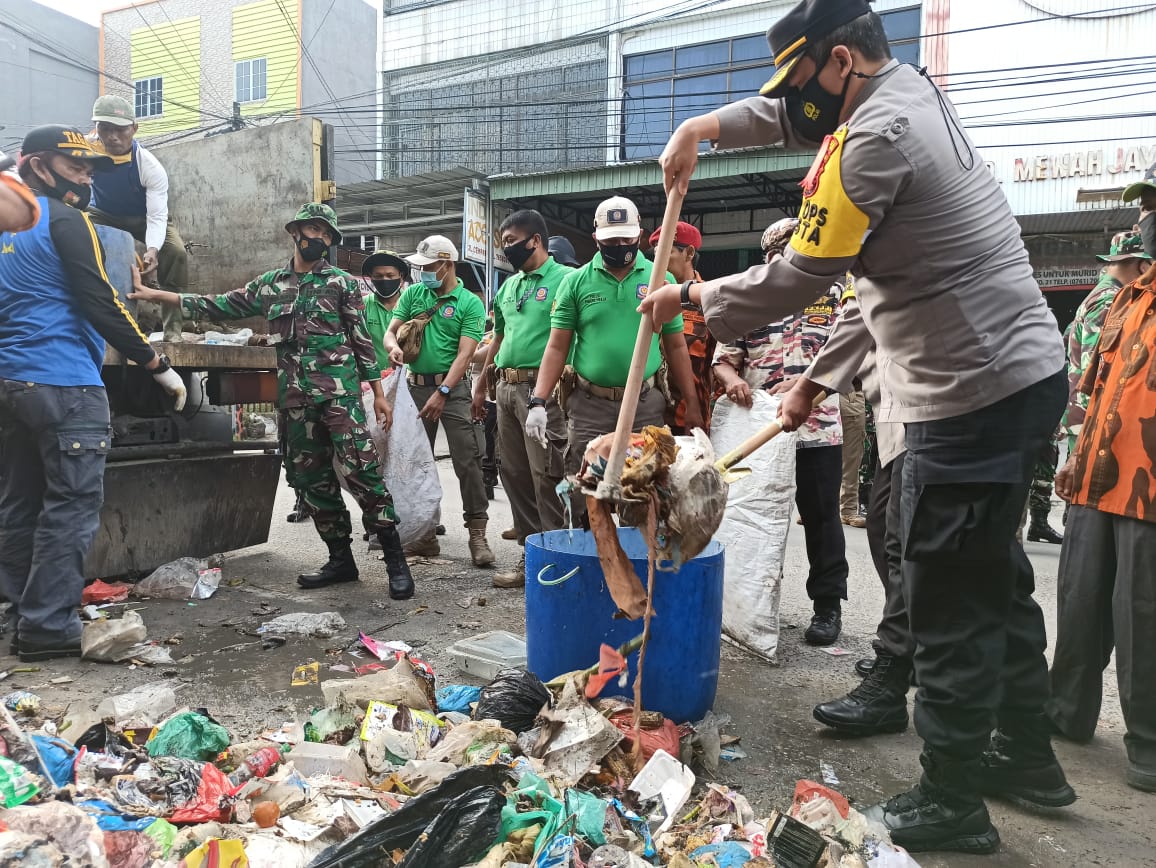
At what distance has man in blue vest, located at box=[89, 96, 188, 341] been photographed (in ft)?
15.6

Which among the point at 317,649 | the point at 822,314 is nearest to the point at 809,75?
the point at 822,314

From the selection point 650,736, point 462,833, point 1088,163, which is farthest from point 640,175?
point 462,833

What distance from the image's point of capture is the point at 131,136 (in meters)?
4.94

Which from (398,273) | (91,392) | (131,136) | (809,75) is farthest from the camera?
(398,273)

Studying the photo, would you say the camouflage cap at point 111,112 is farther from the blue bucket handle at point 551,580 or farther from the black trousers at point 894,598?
the black trousers at point 894,598

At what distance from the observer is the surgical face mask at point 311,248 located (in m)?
4.43

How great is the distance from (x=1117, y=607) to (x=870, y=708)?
2.88 ft

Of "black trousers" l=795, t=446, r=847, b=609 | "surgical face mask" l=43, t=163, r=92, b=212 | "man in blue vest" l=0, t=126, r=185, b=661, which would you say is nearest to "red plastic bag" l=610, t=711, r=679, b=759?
"black trousers" l=795, t=446, r=847, b=609

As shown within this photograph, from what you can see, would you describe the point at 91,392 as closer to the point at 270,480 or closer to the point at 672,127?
the point at 270,480

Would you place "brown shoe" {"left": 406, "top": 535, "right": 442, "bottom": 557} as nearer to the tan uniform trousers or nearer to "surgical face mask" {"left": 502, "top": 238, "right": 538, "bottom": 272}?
the tan uniform trousers

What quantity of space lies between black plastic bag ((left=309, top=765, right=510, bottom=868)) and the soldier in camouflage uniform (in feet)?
8.33

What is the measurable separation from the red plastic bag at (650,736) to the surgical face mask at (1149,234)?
87.5 inches

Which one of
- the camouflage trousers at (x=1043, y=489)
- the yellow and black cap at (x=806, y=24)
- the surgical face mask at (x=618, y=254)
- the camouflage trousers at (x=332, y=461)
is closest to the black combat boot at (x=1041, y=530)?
the camouflage trousers at (x=1043, y=489)

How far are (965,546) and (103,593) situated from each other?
13.8 ft
